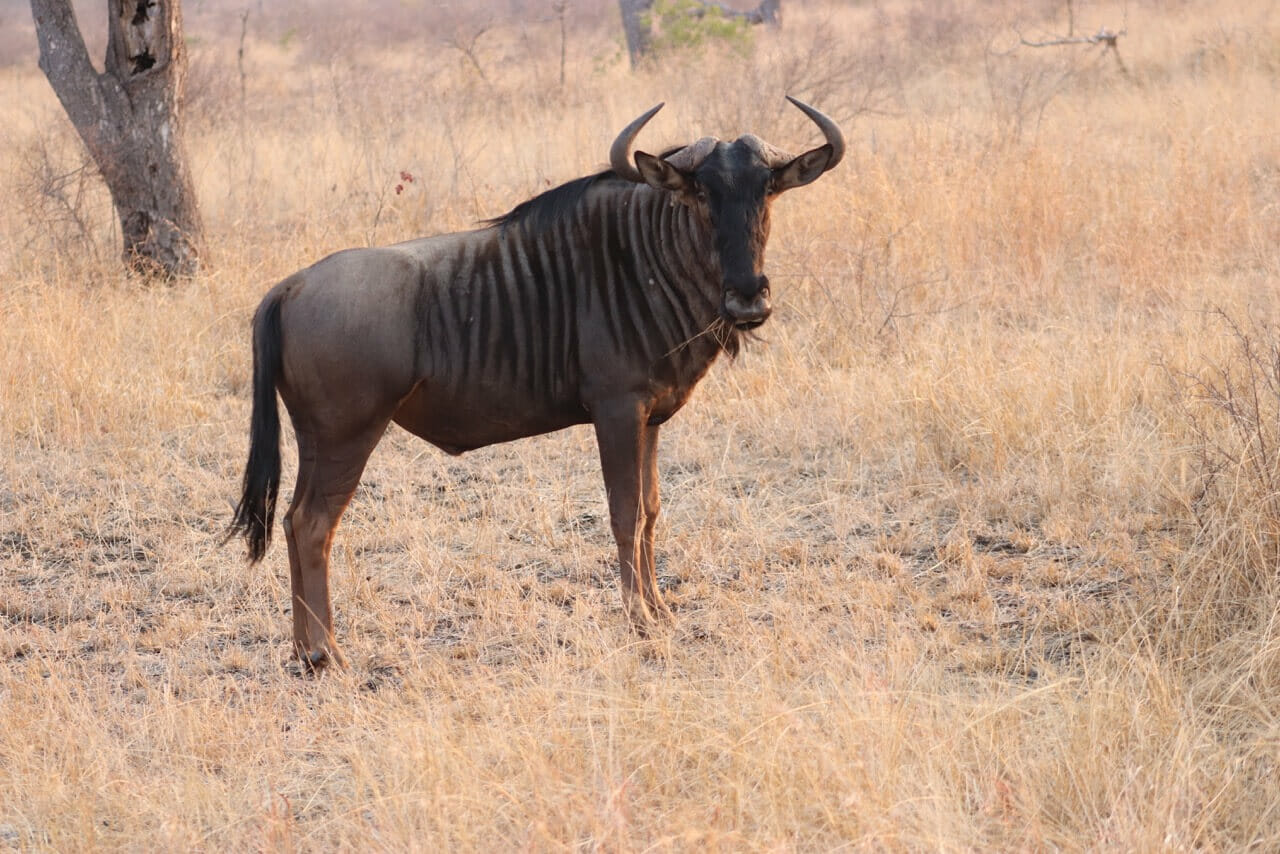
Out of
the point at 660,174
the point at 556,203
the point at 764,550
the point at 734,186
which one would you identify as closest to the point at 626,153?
the point at 660,174

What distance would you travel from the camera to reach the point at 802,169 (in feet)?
12.8

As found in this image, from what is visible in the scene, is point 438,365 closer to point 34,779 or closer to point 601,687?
point 601,687

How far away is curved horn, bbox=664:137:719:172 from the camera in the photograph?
3.81 metres

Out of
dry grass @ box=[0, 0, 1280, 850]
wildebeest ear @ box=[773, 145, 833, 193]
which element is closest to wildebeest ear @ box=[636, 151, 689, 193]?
wildebeest ear @ box=[773, 145, 833, 193]

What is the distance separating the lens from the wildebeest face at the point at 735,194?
3.75m

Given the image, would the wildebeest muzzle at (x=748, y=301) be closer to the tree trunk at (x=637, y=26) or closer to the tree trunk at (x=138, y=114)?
the tree trunk at (x=138, y=114)

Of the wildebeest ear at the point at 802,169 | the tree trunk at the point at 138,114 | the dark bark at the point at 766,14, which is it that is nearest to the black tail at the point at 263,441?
the wildebeest ear at the point at 802,169

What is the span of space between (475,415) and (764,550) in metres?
1.23

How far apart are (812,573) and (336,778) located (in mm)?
1693

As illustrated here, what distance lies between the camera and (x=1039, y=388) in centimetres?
543

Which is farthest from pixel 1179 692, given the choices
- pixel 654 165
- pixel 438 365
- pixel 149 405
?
pixel 149 405

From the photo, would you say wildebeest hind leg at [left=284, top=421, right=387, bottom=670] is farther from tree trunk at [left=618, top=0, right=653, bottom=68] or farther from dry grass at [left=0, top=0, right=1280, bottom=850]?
tree trunk at [left=618, top=0, right=653, bottom=68]

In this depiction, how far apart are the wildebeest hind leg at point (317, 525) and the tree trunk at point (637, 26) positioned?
13538mm

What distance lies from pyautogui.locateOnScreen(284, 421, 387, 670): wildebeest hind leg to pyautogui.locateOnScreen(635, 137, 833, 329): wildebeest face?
1.06 meters
